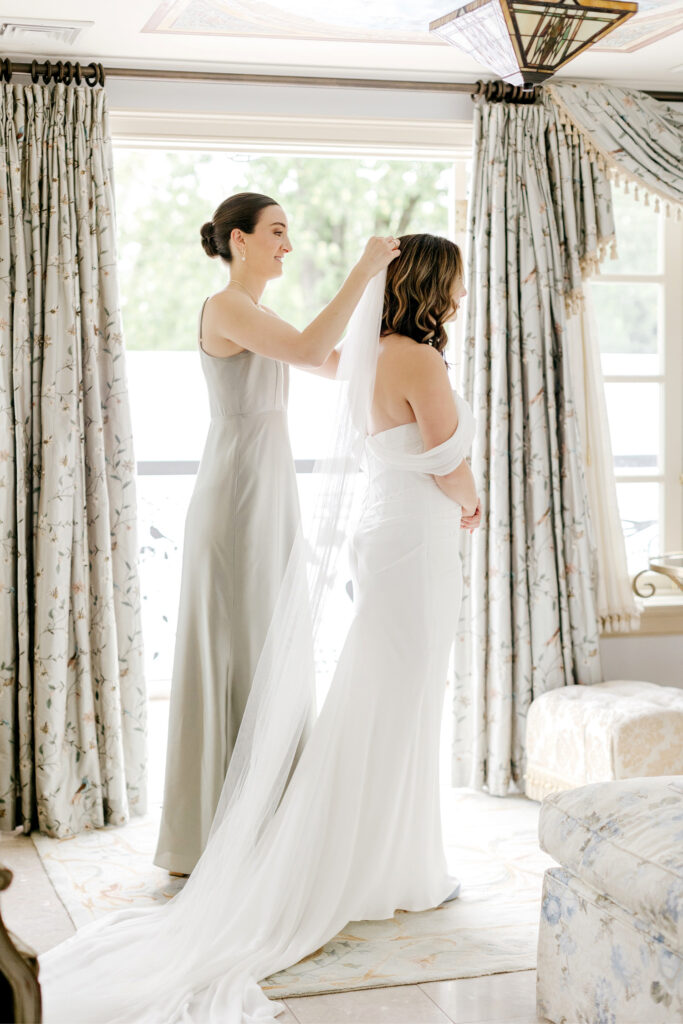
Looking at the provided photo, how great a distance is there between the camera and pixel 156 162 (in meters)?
11.5

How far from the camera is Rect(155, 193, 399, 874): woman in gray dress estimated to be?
10.2ft

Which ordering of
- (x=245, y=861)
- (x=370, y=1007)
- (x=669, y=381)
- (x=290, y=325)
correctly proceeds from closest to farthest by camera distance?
(x=370, y=1007) < (x=245, y=861) < (x=290, y=325) < (x=669, y=381)

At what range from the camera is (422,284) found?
114 inches

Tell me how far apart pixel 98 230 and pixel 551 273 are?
63.4 inches

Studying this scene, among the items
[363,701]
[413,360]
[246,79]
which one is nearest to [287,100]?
[246,79]

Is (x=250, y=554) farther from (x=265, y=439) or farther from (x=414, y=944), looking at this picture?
(x=414, y=944)

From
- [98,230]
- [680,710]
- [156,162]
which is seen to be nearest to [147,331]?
[156,162]

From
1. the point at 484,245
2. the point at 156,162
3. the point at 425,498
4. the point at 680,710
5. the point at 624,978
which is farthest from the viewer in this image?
the point at 156,162

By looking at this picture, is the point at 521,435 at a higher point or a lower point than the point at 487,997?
higher

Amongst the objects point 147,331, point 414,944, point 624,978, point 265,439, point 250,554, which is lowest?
point 414,944

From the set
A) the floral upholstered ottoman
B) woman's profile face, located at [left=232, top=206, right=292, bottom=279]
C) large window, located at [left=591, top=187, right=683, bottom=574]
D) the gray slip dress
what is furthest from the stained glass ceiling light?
large window, located at [left=591, top=187, right=683, bottom=574]

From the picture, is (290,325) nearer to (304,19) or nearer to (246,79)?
(304,19)

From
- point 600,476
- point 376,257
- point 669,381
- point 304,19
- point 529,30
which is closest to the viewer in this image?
point 529,30

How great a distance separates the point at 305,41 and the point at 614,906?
9.09 ft
